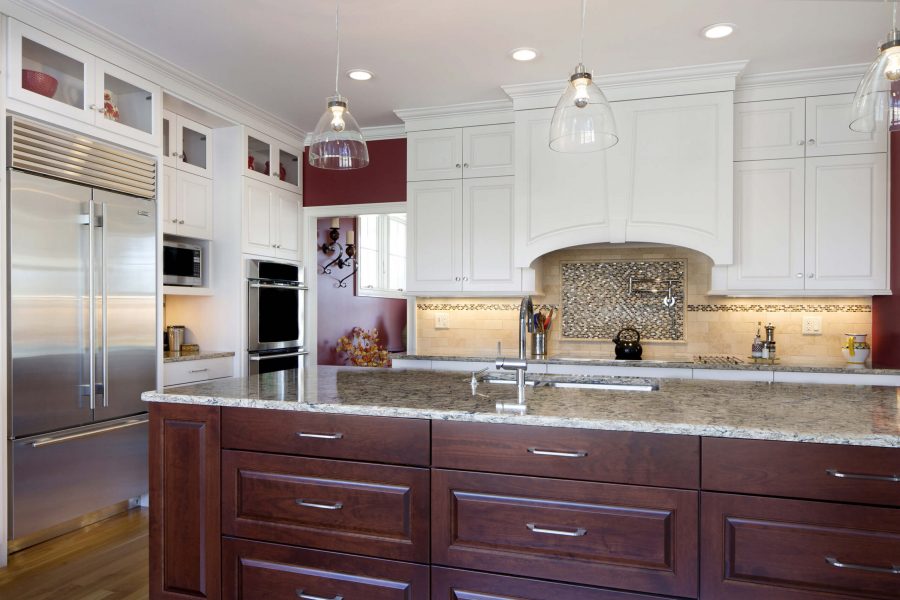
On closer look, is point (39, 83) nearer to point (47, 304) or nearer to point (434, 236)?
point (47, 304)

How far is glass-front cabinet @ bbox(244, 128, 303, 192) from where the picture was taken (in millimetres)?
4547

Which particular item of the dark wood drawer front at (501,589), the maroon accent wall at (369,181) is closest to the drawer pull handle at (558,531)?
the dark wood drawer front at (501,589)

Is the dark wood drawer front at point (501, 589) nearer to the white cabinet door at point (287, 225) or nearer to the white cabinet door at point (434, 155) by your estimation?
the white cabinet door at point (434, 155)

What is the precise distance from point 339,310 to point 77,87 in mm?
3437

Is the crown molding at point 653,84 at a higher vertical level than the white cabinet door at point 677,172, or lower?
higher

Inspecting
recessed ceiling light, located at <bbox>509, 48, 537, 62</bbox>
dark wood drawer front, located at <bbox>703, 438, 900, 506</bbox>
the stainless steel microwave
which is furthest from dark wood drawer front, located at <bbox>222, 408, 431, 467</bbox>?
recessed ceiling light, located at <bbox>509, 48, 537, 62</bbox>

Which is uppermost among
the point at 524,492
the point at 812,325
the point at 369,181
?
the point at 369,181

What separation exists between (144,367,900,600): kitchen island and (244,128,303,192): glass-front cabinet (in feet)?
8.95

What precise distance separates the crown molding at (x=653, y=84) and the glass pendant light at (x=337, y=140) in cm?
199

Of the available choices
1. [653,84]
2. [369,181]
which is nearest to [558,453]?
[653,84]

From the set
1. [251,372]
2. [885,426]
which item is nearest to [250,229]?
[251,372]

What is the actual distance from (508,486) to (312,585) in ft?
2.37

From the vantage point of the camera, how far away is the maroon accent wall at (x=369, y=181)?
486cm

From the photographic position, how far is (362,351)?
5.76m
